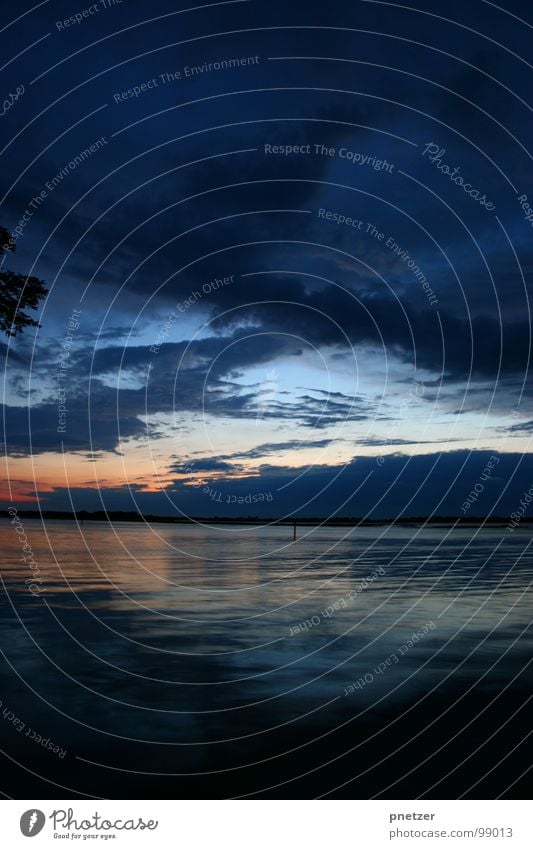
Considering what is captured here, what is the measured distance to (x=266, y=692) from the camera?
16.8 meters

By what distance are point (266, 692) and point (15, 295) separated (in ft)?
60.9

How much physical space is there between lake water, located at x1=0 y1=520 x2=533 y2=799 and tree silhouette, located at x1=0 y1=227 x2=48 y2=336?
10.8 metres

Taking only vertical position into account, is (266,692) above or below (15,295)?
below

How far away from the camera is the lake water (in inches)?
466

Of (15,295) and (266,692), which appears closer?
(266,692)

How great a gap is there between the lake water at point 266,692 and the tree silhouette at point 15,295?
35.5 ft

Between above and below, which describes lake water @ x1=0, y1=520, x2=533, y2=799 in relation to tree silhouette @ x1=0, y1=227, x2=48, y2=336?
below

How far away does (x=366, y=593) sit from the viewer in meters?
33.7

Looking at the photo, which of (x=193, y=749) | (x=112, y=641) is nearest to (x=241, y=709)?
(x=193, y=749)

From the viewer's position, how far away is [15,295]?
2841cm

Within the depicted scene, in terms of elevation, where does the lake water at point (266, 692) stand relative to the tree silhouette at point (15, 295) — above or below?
below

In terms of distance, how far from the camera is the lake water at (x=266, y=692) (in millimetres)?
11828

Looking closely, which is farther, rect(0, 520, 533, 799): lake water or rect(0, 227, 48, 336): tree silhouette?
rect(0, 227, 48, 336): tree silhouette

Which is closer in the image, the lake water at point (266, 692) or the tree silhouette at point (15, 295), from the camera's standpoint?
the lake water at point (266, 692)
